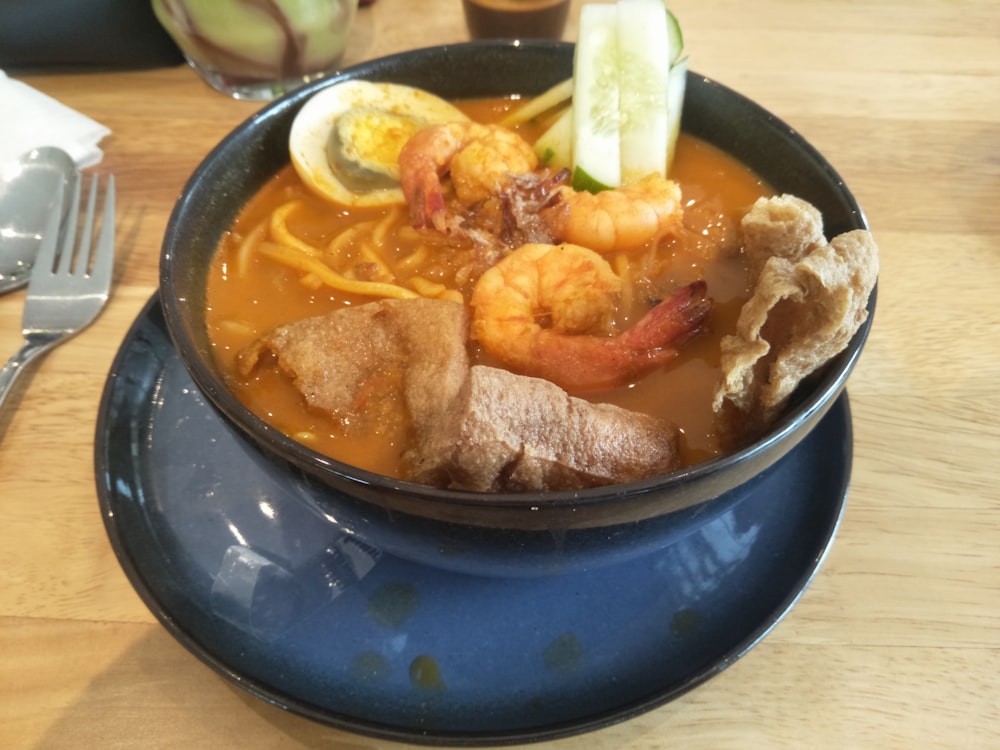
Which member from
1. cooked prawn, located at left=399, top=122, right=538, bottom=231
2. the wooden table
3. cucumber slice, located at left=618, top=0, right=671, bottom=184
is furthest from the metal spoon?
cucumber slice, located at left=618, top=0, right=671, bottom=184

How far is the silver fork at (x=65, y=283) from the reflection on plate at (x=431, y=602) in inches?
17.7

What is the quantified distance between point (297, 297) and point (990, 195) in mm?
1979

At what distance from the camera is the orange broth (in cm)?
127

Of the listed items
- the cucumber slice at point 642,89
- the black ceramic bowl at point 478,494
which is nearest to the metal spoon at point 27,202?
the black ceramic bowl at point 478,494

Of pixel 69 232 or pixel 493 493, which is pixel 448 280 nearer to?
pixel 493 493

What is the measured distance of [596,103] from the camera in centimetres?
167

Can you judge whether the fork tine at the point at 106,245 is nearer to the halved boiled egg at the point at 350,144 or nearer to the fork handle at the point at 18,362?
the fork handle at the point at 18,362

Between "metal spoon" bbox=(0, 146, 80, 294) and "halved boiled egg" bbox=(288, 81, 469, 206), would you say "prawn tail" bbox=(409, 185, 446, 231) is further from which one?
"metal spoon" bbox=(0, 146, 80, 294)

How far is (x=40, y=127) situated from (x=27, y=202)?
0.34m

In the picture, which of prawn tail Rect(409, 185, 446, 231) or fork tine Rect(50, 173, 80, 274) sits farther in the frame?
fork tine Rect(50, 173, 80, 274)

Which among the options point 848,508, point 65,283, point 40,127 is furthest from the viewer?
point 40,127

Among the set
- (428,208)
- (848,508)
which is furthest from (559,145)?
(848,508)

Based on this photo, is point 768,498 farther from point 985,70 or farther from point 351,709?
point 985,70

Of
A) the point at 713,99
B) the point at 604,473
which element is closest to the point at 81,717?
the point at 604,473
